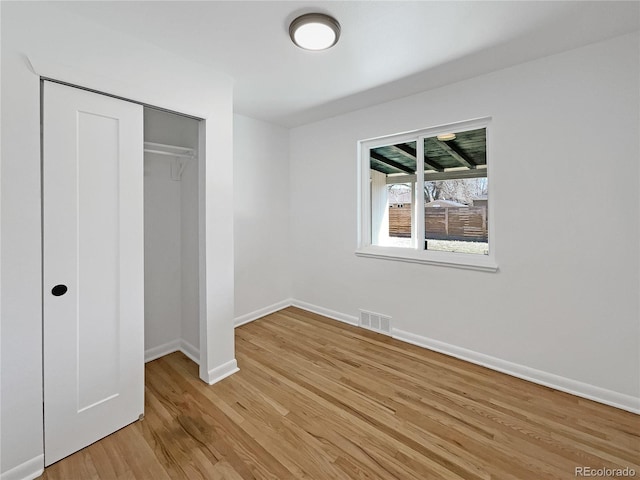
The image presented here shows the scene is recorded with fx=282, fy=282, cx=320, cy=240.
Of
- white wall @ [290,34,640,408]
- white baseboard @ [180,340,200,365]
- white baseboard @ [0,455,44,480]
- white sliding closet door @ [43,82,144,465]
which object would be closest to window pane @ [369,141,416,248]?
white wall @ [290,34,640,408]

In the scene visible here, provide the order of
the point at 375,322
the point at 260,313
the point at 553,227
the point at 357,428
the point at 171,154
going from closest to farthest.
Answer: the point at 357,428, the point at 553,227, the point at 171,154, the point at 375,322, the point at 260,313

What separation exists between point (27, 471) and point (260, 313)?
94.5 inches

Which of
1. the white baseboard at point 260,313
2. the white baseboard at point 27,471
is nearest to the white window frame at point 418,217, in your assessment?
the white baseboard at point 260,313

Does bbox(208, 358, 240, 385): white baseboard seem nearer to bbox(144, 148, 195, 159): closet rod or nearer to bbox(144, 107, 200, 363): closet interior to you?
bbox(144, 107, 200, 363): closet interior

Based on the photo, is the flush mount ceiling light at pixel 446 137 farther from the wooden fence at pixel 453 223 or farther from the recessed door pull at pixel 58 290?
the recessed door pull at pixel 58 290

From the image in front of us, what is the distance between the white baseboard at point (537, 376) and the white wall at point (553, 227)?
0.02 metres

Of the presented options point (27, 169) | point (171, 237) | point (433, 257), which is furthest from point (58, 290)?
point (433, 257)

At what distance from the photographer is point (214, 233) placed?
2.35m

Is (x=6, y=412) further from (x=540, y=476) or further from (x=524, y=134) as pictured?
(x=524, y=134)

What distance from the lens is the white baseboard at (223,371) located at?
7.70ft

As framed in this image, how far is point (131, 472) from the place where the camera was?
154cm

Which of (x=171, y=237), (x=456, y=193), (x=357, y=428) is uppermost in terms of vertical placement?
(x=456, y=193)

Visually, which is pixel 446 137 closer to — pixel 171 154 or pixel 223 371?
pixel 171 154

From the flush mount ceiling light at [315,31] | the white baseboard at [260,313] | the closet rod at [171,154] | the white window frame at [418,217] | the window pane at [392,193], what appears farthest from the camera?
the white baseboard at [260,313]
